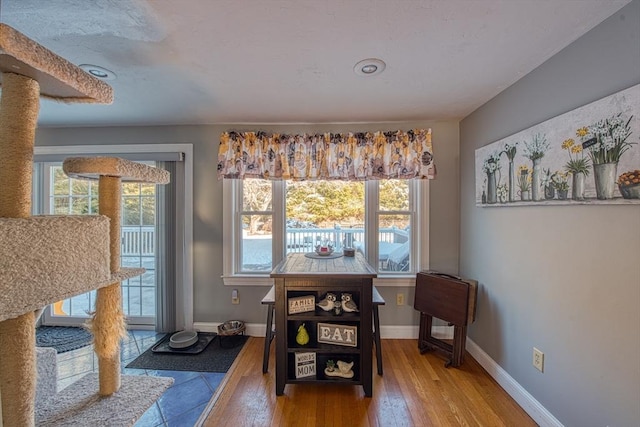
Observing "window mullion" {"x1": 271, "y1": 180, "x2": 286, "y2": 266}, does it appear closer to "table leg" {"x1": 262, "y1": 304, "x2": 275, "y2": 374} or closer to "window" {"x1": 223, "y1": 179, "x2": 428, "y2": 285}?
"window" {"x1": 223, "y1": 179, "x2": 428, "y2": 285}

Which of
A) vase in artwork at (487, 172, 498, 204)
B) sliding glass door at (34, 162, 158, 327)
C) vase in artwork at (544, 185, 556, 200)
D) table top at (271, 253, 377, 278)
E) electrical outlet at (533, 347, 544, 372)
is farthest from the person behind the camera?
sliding glass door at (34, 162, 158, 327)

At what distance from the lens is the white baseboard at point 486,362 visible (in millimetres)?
1631

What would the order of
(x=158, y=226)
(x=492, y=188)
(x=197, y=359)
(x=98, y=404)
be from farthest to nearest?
1. (x=158, y=226)
2. (x=197, y=359)
3. (x=492, y=188)
4. (x=98, y=404)

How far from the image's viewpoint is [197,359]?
231 centimetres

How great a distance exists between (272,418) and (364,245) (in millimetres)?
1647

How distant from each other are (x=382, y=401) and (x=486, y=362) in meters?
→ 1.01

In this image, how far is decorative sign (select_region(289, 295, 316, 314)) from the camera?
182cm

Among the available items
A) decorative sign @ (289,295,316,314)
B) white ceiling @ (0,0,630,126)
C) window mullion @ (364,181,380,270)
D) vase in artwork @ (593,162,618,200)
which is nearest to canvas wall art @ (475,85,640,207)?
vase in artwork @ (593,162,618,200)

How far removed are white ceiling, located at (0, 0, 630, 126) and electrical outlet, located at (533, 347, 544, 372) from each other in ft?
5.91

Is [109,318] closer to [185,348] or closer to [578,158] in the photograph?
[185,348]

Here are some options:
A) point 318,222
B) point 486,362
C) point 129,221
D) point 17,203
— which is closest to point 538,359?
point 486,362

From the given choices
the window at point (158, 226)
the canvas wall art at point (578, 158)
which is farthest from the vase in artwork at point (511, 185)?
the window at point (158, 226)

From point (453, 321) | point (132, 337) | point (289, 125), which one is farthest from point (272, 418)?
point (289, 125)

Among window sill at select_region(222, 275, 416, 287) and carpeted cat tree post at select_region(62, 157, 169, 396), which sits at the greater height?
carpeted cat tree post at select_region(62, 157, 169, 396)
